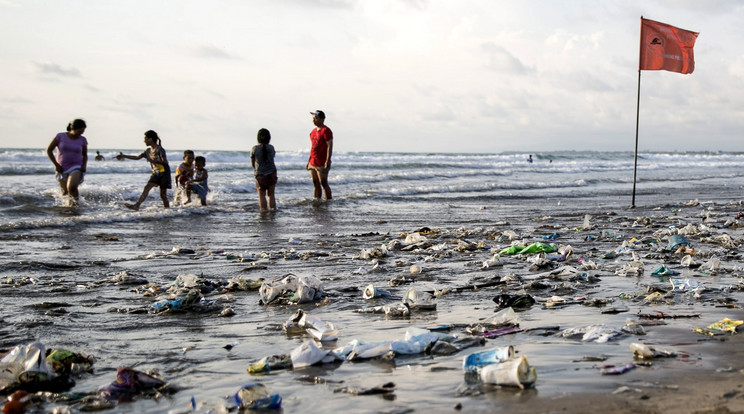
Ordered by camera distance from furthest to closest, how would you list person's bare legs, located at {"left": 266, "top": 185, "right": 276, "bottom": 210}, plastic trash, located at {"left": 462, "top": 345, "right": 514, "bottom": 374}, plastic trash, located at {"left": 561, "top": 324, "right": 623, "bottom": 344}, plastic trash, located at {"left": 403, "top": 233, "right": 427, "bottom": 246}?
person's bare legs, located at {"left": 266, "top": 185, "right": 276, "bottom": 210}
plastic trash, located at {"left": 403, "top": 233, "right": 427, "bottom": 246}
plastic trash, located at {"left": 561, "top": 324, "right": 623, "bottom": 344}
plastic trash, located at {"left": 462, "top": 345, "right": 514, "bottom": 374}

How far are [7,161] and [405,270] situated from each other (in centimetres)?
3221

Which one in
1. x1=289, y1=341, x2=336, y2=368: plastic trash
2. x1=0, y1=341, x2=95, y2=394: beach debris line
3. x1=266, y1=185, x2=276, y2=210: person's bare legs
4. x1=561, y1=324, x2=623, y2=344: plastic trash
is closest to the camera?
x1=0, y1=341, x2=95, y2=394: beach debris line

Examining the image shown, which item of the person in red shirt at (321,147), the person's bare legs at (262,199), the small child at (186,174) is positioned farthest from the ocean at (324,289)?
the person in red shirt at (321,147)

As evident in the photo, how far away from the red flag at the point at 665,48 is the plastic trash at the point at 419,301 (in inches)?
367

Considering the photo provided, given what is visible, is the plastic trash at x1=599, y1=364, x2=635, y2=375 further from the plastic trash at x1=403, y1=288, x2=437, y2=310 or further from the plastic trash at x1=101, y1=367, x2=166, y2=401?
the plastic trash at x1=101, y1=367, x2=166, y2=401

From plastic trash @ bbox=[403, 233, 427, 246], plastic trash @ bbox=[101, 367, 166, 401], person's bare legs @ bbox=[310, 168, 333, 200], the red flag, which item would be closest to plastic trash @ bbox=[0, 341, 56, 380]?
plastic trash @ bbox=[101, 367, 166, 401]

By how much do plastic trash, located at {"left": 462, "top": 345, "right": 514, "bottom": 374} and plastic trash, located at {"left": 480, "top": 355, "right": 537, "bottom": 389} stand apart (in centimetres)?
5

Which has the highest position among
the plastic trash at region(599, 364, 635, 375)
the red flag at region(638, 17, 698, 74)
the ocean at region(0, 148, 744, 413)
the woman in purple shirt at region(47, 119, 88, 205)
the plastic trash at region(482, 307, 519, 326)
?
the red flag at region(638, 17, 698, 74)

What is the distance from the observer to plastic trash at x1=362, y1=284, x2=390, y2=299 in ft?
14.9

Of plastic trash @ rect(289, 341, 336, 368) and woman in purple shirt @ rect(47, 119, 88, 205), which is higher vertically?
woman in purple shirt @ rect(47, 119, 88, 205)

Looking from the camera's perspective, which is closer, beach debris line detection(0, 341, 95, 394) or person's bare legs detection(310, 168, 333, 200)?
beach debris line detection(0, 341, 95, 394)

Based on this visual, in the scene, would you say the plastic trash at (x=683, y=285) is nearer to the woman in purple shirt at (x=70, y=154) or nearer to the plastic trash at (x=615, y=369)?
the plastic trash at (x=615, y=369)

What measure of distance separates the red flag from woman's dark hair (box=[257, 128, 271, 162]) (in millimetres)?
6895

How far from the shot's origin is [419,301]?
415cm
